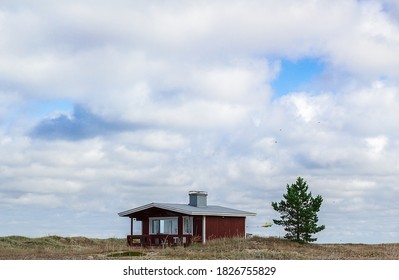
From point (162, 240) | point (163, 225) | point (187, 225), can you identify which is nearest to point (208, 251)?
point (187, 225)

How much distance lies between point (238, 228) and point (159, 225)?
618cm

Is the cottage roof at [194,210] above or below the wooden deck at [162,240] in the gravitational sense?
above

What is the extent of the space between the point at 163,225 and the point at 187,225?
2441 mm

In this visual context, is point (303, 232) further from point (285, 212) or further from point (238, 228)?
point (238, 228)

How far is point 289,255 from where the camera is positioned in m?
30.5

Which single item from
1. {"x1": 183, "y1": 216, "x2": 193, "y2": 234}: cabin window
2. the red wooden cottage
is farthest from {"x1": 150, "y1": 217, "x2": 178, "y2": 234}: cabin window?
{"x1": 183, "y1": 216, "x2": 193, "y2": 234}: cabin window

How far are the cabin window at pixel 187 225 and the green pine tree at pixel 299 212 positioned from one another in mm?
6149

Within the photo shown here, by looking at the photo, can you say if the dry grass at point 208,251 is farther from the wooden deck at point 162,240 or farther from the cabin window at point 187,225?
the cabin window at point 187,225

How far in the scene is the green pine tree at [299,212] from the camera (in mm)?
42406

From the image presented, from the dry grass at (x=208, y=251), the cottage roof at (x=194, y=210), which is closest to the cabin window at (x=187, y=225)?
the cottage roof at (x=194, y=210)

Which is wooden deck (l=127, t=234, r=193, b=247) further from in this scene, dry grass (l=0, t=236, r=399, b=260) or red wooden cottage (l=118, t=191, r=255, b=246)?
dry grass (l=0, t=236, r=399, b=260)

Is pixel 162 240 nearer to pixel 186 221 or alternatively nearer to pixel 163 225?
pixel 163 225

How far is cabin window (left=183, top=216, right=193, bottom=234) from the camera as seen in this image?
4384 centimetres
